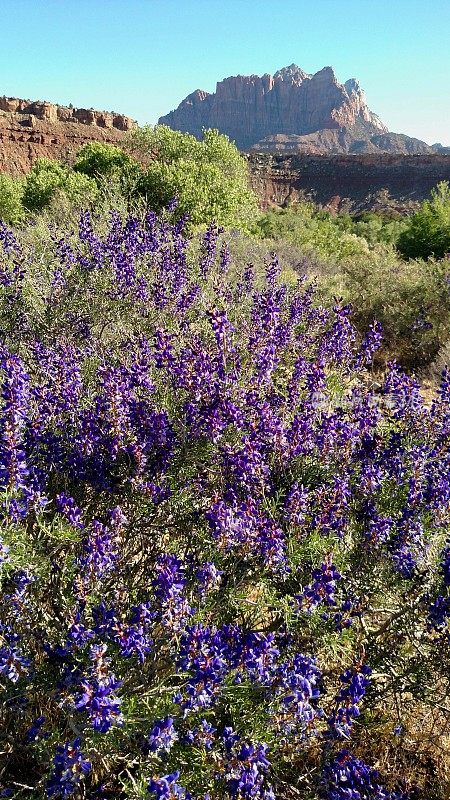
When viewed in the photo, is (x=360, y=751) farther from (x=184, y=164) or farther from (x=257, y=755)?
(x=184, y=164)

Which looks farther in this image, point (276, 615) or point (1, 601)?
point (276, 615)

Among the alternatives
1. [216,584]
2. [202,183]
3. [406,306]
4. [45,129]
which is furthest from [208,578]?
[45,129]

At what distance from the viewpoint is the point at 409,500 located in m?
2.87

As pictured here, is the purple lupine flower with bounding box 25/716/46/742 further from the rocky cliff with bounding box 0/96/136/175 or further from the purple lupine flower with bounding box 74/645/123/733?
the rocky cliff with bounding box 0/96/136/175

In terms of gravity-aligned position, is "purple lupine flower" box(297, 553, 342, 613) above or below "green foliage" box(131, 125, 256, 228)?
below

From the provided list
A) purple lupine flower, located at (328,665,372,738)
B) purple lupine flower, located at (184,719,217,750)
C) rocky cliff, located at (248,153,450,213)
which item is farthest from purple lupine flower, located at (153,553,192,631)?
rocky cliff, located at (248,153,450,213)

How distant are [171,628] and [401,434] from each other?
6.92ft

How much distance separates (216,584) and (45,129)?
267 feet

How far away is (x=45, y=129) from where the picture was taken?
230 ft

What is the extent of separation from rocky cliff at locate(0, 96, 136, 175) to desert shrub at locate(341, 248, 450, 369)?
187 ft

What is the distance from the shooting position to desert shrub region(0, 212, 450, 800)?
210cm

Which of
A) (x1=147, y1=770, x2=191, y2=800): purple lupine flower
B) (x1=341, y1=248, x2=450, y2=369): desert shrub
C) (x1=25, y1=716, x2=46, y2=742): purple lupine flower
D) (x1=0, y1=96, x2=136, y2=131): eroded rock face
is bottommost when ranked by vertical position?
(x1=25, y1=716, x2=46, y2=742): purple lupine flower

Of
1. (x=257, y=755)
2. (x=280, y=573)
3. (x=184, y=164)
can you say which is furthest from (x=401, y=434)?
(x=184, y=164)

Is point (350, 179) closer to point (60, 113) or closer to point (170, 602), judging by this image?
point (60, 113)
